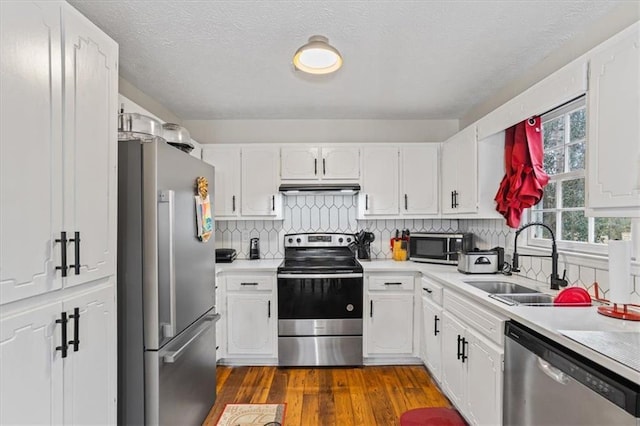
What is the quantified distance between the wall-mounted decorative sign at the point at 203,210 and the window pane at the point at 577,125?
239cm

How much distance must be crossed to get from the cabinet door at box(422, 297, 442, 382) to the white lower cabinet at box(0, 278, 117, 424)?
7.01 feet

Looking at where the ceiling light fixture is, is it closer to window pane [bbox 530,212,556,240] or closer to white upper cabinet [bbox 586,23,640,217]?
white upper cabinet [bbox 586,23,640,217]

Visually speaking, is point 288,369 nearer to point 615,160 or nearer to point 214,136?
point 214,136

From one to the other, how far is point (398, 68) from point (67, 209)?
6.97 feet

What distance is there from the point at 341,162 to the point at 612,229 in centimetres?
216

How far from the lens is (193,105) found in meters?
3.20

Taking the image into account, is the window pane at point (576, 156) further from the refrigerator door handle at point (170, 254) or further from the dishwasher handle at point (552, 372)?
the refrigerator door handle at point (170, 254)

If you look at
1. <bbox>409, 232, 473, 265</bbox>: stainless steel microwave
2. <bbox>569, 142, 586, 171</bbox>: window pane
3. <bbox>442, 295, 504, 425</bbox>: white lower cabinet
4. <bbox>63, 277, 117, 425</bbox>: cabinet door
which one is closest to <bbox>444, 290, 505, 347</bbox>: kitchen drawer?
<bbox>442, 295, 504, 425</bbox>: white lower cabinet

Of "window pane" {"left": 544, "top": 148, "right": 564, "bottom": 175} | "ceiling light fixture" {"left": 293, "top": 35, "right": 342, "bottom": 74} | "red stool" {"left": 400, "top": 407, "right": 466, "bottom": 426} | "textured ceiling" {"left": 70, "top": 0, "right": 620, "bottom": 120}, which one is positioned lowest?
"red stool" {"left": 400, "top": 407, "right": 466, "bottom": 426}

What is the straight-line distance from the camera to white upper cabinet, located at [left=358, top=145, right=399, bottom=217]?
3.42 metres

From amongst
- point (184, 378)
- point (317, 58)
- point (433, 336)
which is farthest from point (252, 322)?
point (317, 58)

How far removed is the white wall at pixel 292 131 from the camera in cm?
370

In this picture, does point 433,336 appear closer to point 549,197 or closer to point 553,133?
point 549,197

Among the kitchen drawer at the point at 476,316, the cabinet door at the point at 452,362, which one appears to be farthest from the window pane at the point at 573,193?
the cabinet door at the point at 452,362
